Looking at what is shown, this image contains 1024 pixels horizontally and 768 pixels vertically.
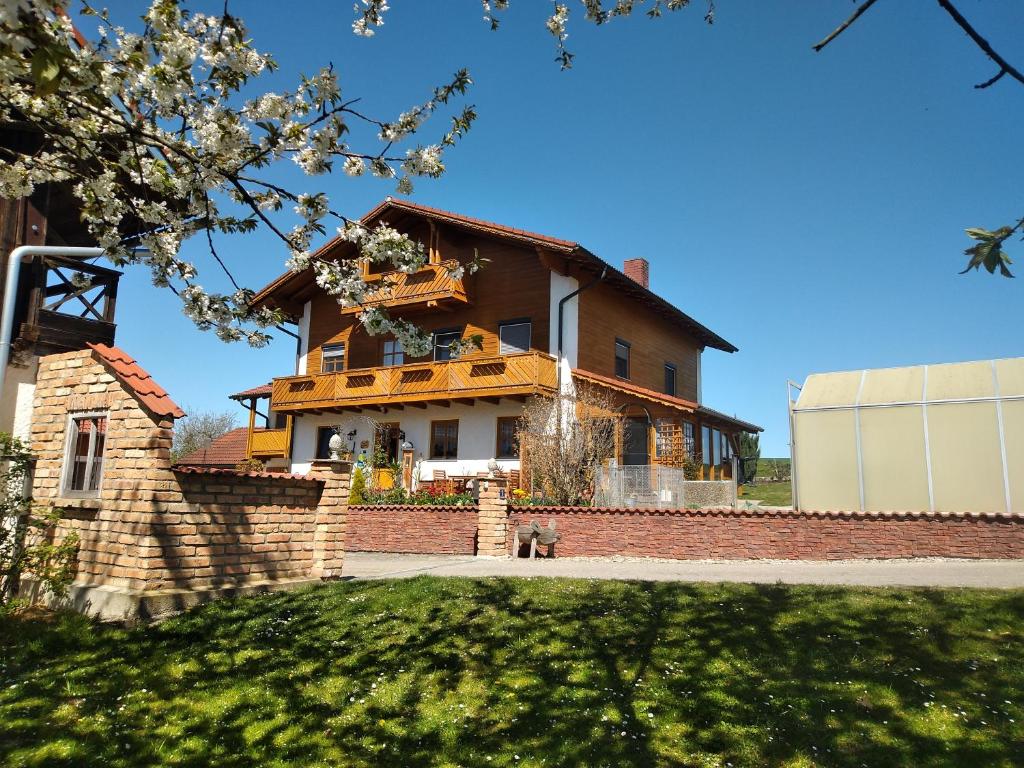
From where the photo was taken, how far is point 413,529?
1698 centimetres

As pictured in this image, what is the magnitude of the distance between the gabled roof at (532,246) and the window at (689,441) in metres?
4.52

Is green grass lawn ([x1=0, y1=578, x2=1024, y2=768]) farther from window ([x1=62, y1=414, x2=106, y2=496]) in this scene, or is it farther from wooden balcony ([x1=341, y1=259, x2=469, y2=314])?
wooden balcony ([x1=341, y1=259, x2=469, y2=314])

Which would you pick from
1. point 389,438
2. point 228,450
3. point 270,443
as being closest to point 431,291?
point 389,438

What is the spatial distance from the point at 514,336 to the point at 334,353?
27.4 ft

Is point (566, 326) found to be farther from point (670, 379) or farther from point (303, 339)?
point (303, 339)

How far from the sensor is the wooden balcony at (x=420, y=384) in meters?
21.2

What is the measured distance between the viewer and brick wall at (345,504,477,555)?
1617 cm

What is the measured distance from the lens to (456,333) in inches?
968

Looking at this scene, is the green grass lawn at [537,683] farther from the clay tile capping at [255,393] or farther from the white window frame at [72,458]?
the clay tile capping at [255,393]

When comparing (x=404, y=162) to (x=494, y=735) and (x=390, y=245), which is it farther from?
(x=494, y=735)

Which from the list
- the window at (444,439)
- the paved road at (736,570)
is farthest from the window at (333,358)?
the paved road at (736,570)

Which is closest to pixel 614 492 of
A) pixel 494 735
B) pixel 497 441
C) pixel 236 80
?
pixel 497 441

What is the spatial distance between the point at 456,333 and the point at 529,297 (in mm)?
3119

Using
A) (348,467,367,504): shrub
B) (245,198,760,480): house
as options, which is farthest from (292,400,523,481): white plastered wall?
(348,467,367,504): shrub
